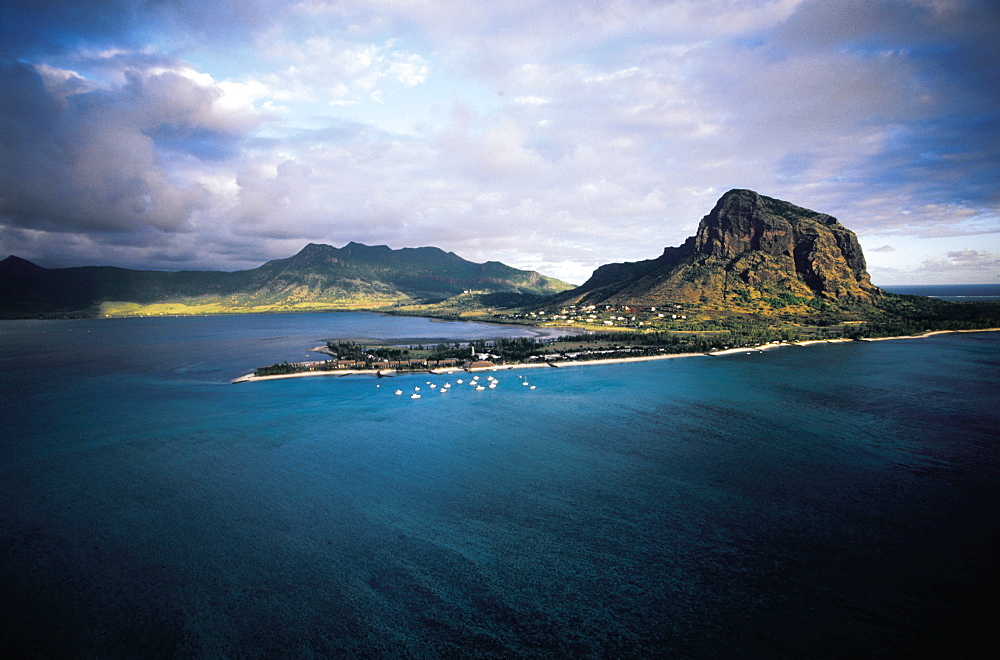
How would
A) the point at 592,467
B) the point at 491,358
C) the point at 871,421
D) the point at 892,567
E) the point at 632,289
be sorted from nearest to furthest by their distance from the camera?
the point at 892,567 < the point at 592,467 < the point at 871,421 < the point at 491,358 < the point at 632,289

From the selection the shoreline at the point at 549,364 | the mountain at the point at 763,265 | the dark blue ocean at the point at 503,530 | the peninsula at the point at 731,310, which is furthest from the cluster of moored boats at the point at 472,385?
the mountain at the point at 763,265

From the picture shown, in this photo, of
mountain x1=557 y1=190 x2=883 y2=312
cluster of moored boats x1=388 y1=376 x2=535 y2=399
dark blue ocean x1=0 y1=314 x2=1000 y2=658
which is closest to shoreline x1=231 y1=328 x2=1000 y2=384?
cluster of moored boats x1=388 y1=376 x2=535 y2=399

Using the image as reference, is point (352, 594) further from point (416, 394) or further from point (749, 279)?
point (749, 279)

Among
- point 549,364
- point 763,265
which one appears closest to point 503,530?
point 549,364

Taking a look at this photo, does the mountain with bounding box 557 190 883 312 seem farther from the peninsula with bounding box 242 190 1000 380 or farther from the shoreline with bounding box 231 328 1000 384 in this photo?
the shoreline with bounding box 231 328 1000 384

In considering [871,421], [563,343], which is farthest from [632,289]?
[871,421]

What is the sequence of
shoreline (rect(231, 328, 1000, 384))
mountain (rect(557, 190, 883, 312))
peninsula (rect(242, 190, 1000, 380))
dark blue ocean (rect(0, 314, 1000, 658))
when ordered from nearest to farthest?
dark blue ocean (rect(0, 314, 1000, 658)) < shoreline (rect(231, 328, 1000, 384)) < peninsula (rect(242, 190, 1000, 380)) < mountain (rect(557, 190, 883, 312))
